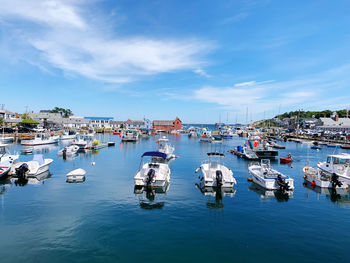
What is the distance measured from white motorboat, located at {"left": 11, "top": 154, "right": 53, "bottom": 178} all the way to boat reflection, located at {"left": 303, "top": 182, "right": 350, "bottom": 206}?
38.8 m

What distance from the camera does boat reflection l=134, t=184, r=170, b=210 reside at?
22.3m

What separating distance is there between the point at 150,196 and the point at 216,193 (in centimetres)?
791

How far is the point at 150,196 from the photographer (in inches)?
992

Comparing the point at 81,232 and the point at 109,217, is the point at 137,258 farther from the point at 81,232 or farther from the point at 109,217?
the point at 109,217

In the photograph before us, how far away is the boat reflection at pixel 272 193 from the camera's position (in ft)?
84.5

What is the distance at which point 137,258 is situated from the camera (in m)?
13.4

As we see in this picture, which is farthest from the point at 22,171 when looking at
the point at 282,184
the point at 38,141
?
the point at 38,141

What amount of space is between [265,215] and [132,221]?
469 inches

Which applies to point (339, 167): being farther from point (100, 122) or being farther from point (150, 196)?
point (100, 122)

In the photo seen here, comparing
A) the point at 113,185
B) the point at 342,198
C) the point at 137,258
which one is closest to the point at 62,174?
the point at 113,185

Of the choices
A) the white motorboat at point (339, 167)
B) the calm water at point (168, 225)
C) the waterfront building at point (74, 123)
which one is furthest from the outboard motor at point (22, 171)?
the waterfront building at point (74, 123)

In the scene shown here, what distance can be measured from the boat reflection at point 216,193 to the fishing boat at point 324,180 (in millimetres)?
12006

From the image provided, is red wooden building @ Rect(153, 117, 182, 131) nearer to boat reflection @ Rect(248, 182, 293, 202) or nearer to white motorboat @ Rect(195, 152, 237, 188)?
white motorboat @ Rect(195, 152, 237, 188)

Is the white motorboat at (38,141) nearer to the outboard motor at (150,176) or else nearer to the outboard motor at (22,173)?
the outboard motor at (22,173)
